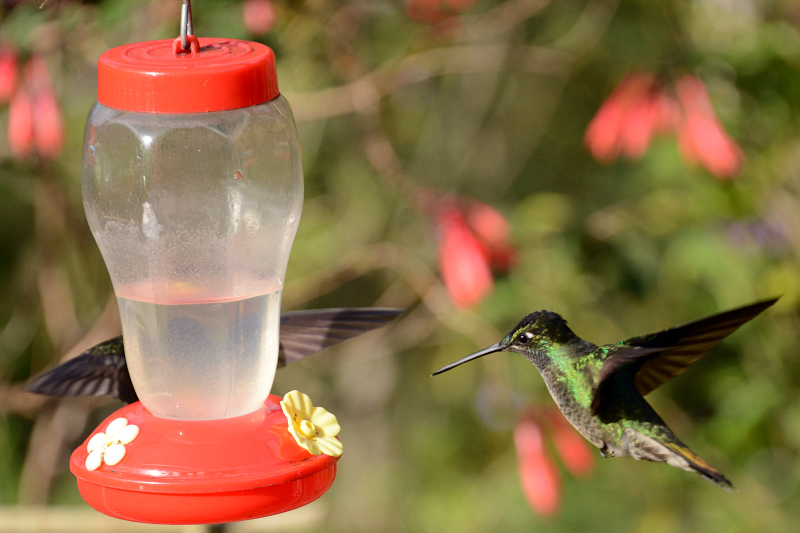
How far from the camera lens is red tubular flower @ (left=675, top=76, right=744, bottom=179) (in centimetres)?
317

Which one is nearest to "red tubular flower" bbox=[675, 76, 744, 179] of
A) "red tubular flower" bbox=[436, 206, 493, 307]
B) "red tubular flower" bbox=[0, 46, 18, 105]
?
"red tubular flower" bbox=[436, 206, 493, 307]

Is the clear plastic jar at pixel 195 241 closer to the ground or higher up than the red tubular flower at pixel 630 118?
higher up

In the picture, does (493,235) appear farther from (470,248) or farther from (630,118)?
(630,118)

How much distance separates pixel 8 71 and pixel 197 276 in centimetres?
155

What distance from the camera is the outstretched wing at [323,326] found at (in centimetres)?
179

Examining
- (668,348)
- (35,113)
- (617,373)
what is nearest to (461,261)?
(617,373)

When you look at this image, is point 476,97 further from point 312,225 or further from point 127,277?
point 127,277

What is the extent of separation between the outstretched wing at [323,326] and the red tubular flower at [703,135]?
A: 6.03ft

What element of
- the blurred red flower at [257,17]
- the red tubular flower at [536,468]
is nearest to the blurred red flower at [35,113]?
the blurred red flower at [257,17]

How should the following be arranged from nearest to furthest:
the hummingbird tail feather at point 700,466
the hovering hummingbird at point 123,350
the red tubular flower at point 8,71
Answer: the hummingbird tail feather at point 700,466 < the hovering hummingbird at point 123,350 < the red tubular flower at point 8,71

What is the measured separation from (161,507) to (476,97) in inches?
154

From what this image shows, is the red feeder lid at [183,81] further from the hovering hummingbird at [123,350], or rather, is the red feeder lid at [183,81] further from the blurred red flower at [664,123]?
the blurred red flower at [664,123]

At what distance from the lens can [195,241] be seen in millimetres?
1708

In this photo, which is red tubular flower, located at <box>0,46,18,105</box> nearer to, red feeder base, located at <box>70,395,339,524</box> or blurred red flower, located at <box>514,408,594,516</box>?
red feeder base, located at <box>70,395,339,524</box>
